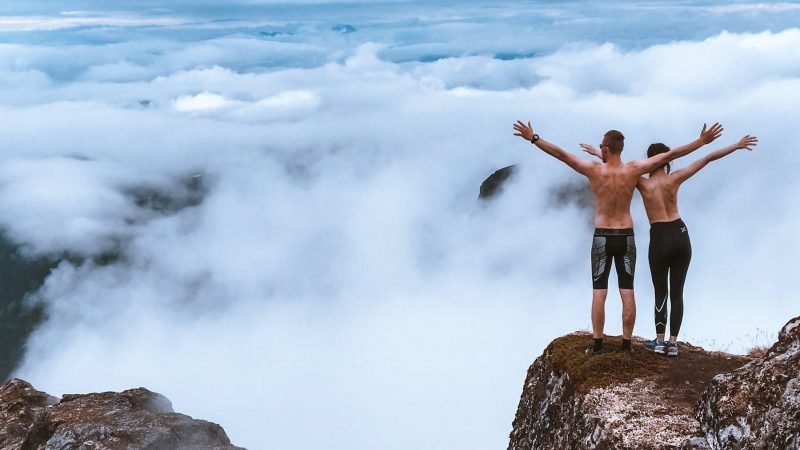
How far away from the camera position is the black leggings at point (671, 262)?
11.3 meters

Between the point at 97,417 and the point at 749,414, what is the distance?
12.3 meters

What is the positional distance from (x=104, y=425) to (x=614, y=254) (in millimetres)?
10396

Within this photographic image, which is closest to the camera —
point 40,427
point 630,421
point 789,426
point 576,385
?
point 789,426

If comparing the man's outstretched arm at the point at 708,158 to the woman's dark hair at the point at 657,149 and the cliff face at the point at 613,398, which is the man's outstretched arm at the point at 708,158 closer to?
the woman's dark hair at the point at 657,149

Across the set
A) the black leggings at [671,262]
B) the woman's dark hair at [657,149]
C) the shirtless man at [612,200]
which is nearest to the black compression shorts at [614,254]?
the shirtless man at [612,200]

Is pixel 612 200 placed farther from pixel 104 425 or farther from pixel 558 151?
pixel 104 425

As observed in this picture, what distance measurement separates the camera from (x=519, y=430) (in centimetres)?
1236

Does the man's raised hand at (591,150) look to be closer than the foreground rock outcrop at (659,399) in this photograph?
No

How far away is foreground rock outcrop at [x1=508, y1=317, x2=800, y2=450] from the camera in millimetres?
8203

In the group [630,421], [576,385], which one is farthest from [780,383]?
[576,385]

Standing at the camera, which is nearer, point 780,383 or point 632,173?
point 780,383

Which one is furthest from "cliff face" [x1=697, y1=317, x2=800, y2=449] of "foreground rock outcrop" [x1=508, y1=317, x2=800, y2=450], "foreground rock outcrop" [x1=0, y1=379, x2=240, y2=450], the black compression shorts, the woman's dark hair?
"foreground rock outcrop" [x1=0, y1=379, x2=240, y2=450]

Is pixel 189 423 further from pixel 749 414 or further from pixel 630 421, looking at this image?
pixel 749 414

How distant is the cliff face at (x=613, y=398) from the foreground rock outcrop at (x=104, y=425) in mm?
6650
